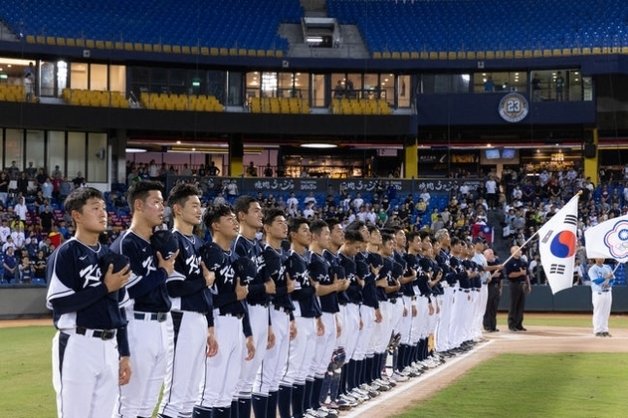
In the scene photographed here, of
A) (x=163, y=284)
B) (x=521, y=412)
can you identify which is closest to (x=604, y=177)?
(x=521, y=412)

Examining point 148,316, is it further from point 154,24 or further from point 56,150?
point 154,24

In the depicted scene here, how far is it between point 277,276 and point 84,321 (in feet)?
13.0

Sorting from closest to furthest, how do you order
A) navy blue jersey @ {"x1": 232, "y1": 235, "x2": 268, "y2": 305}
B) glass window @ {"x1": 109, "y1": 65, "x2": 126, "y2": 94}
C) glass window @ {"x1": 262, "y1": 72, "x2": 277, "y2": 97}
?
1. navy blue jersey @ {"x1": 232, "y1": 235, "x2": 268, "y2": 305}
2. glass window @ {"x1": 109, "y1": 65, "x2": 126, "y2": 94}
3. glass window @ {"x1": 262, "y1": 72, "x2": 277, "y2": 97}

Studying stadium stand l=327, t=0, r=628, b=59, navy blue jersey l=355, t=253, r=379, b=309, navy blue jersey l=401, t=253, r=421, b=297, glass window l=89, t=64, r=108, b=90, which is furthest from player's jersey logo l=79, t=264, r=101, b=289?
stadium stand l=327, t=0, r=628, b=59

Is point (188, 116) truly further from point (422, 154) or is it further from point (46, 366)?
point (46, 366)

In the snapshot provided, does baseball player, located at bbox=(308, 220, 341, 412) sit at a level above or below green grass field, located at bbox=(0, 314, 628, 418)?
above

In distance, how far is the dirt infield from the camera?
46.1 feet

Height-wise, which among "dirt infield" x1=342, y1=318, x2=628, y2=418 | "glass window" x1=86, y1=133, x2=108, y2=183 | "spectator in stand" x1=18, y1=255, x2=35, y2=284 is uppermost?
"glass window" x1=86, y1=133, x2=108, y2=183

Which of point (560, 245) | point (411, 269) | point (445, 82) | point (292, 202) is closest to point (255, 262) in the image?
point (411, 269)

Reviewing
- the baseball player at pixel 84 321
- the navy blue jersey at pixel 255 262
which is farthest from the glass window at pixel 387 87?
the baseball player at pixel 84 321

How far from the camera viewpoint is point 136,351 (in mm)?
8547

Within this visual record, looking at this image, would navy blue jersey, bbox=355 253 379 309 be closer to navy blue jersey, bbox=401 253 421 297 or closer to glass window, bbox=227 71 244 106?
navy blue jersey, bbox=401 253 421 297

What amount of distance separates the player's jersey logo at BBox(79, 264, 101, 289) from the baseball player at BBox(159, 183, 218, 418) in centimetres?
140

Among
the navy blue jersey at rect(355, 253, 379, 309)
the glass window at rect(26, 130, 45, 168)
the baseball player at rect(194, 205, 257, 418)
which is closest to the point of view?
the baseball player at rect(194, 205, 257, 418)
